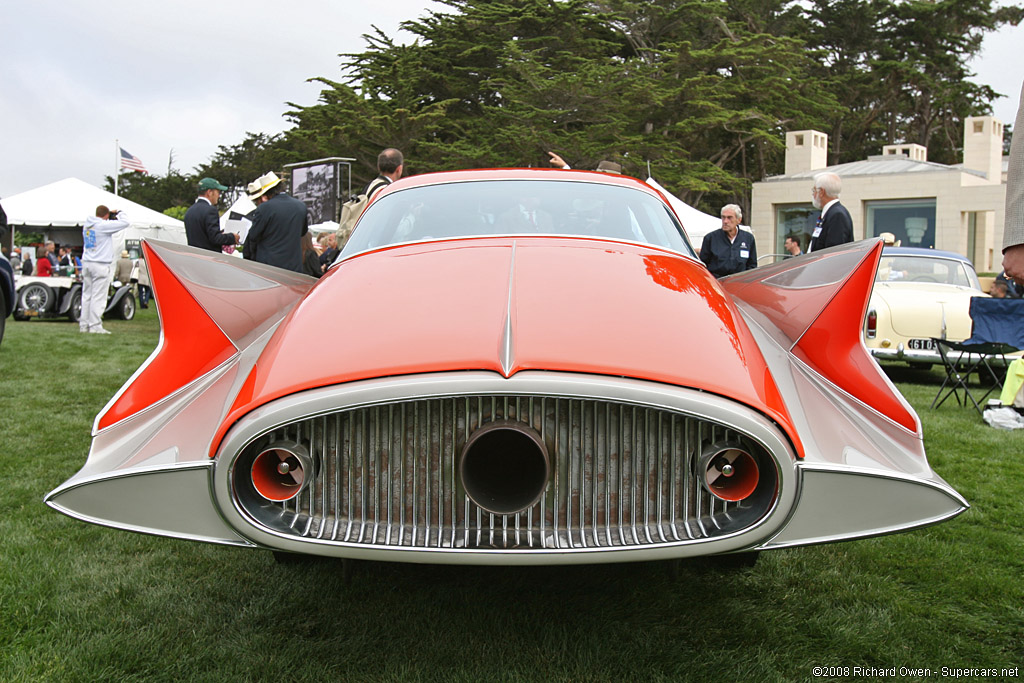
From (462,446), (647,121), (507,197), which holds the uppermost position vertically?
(647,121)

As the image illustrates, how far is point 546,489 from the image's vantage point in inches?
73.5

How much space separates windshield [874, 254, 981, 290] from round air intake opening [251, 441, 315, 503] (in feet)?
29.0

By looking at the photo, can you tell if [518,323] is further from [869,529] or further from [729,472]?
[869,529]

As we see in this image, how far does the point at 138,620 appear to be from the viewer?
2.47 m

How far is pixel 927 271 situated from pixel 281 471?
9.43 m

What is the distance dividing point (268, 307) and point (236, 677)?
3.89ft

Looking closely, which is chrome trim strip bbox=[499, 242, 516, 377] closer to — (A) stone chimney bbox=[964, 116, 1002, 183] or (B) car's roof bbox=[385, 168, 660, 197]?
(B) car's roof bbox=[385, 168, 660, 197]

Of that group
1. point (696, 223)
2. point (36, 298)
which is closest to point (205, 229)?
point (36, 298)

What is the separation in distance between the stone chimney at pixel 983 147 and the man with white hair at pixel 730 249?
27571 millimetres

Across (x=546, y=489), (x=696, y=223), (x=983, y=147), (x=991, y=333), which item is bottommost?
(x=546, y=489)

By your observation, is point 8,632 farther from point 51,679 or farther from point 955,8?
point 955,8

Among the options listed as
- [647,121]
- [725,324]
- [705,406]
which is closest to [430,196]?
[725,324]

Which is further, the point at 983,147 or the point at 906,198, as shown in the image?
the point at 983,147

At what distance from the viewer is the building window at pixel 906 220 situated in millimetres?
27266
